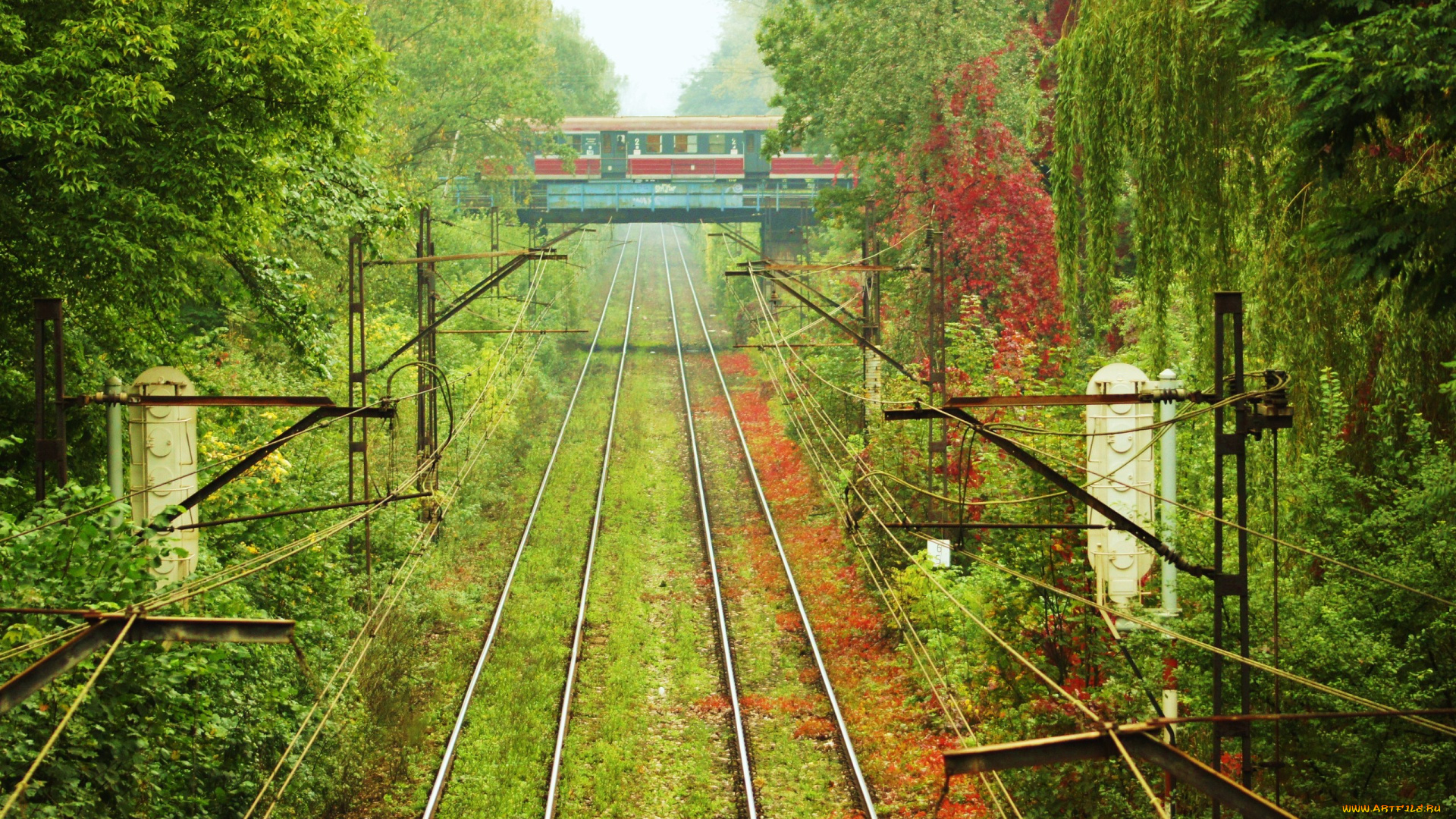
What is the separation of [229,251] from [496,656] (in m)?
5.94

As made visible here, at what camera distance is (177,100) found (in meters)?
11.6

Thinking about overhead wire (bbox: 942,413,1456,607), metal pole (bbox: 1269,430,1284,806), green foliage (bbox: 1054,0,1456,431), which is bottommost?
metal pole (bbox: 1269,430,1284,806)

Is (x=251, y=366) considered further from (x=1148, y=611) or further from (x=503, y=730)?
(x=1148, y=611)

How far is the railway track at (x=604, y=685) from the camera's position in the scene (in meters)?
11.6

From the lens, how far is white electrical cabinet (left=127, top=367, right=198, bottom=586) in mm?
9953

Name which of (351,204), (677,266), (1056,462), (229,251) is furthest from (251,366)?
(677,266)

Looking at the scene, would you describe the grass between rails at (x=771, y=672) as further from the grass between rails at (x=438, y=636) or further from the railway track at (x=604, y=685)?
the grass between rails at (x=438, y=636)

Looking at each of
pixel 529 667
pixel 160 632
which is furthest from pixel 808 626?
pixel 160 632

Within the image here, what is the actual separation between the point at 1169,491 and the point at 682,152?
1450 inches

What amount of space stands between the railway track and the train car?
2008cm

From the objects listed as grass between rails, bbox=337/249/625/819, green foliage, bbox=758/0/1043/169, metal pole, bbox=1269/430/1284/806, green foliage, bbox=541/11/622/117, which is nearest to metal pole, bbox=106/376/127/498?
grass between rails, bbox=337/249/625/819

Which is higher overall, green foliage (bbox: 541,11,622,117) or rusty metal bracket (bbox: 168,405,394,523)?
green foliage (bbox: 541,11,622,117)

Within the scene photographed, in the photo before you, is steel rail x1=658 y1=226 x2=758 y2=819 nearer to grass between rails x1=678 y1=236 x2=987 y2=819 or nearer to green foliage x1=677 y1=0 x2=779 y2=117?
grass between rails x1=678 y1=236 x2=987 y2=819

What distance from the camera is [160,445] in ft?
32.9
